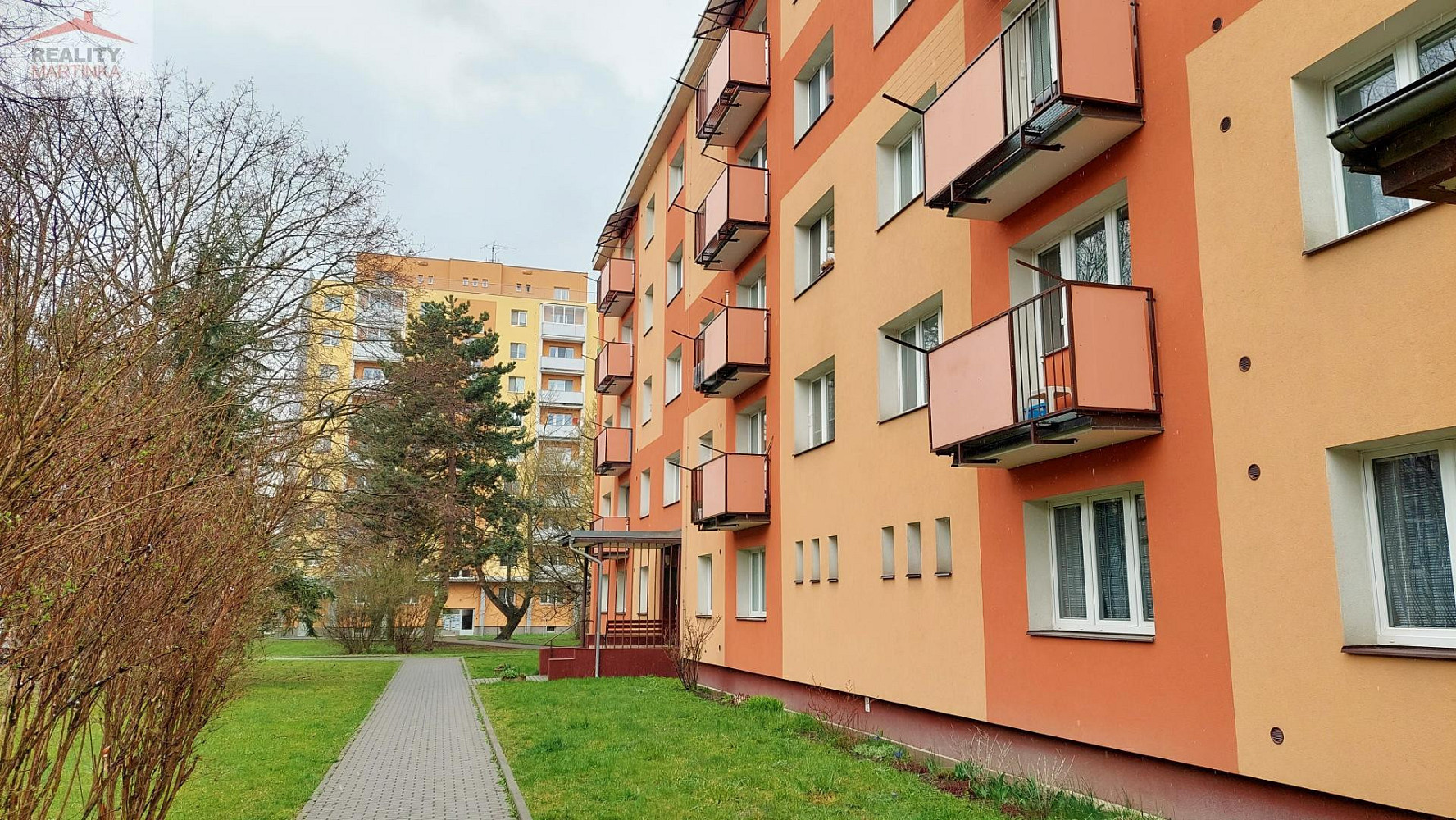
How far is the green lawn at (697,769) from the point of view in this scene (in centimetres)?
879

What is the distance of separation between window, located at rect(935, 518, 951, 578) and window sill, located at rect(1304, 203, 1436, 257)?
5.16m

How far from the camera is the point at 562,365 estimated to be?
73125mm

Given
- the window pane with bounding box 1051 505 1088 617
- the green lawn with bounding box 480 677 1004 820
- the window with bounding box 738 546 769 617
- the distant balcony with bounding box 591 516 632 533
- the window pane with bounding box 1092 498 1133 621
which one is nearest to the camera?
the window pane with bounding box 1092 498 1133 621

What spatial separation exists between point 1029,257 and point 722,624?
11069mm

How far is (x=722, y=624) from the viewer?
63.0 feet

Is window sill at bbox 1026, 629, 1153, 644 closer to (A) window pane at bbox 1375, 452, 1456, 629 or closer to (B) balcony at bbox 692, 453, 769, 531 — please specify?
(A) window pane at bbox 1375, 452, 1456, 629

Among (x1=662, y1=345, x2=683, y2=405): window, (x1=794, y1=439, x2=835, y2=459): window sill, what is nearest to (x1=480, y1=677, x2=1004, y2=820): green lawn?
(x1=794, y1=439, x2=835, y2=459): window sill

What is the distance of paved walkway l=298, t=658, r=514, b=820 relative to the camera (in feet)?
31.5

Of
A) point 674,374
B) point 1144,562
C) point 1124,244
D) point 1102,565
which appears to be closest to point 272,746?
point 1102,565

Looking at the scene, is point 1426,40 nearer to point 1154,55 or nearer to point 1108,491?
point 1154,55

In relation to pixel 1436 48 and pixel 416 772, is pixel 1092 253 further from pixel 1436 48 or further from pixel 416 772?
pixel 416 772

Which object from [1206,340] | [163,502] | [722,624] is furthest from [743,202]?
[163,502]

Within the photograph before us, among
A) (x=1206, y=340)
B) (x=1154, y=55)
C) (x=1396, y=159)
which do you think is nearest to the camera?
(x=1396, y=159)

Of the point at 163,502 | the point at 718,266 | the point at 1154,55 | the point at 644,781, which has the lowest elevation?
the point at 644,781
